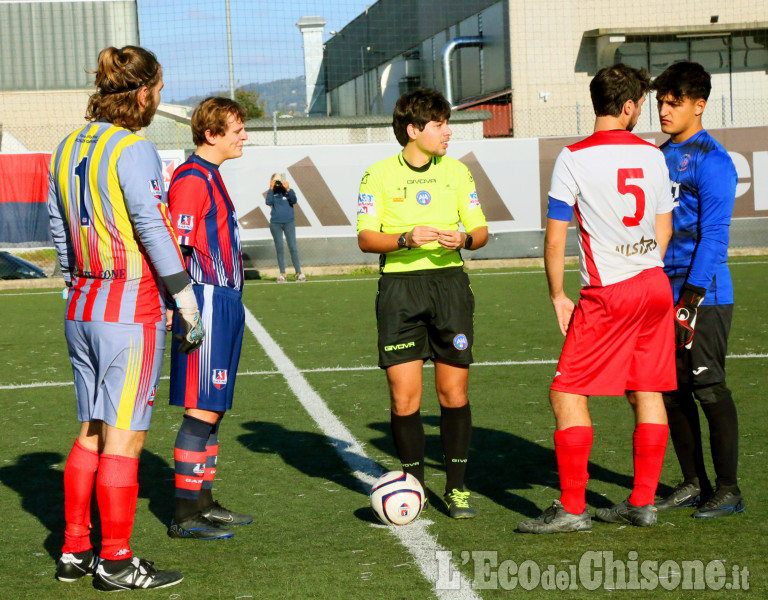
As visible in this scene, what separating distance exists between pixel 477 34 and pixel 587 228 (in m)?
29.9

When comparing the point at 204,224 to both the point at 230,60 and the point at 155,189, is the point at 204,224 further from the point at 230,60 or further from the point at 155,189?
the point at 230,60

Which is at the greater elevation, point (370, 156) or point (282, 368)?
point (370, 156)

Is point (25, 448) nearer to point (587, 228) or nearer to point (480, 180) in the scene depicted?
point (587, 228)

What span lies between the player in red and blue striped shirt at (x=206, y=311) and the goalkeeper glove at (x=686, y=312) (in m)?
2.04

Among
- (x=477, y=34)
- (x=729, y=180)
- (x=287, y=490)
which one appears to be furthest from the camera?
(x=477, y=34)

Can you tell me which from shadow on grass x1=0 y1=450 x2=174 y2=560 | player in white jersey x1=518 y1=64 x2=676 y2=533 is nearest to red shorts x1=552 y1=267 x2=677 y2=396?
player in white jersey x1=518 y1=64 x2=676 y2=533

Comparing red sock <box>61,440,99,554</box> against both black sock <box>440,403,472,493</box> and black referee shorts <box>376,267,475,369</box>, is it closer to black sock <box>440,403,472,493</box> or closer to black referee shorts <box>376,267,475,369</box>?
black referee shorts <box>376,267,475,369</box>

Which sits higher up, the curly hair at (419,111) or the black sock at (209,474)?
the curly hair at (419,111)

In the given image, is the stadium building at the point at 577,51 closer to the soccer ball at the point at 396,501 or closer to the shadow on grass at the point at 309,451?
the shadow on grass at the point at 309,451

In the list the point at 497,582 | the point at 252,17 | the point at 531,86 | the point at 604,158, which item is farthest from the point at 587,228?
the point at 531,86

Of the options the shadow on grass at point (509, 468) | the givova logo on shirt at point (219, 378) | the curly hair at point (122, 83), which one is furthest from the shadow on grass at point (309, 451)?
the curly hair at point (122, 83)

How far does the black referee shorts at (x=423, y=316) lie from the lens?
4684mm

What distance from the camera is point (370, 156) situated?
57.5ft

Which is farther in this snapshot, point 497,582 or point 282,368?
point 282,368
